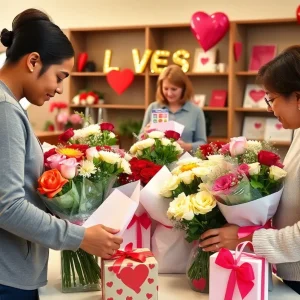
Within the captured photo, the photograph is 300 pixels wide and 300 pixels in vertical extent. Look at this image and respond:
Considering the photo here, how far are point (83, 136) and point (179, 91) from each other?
7.15 feet

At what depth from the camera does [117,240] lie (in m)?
1.43

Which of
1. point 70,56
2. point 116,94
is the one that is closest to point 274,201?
point 70,56

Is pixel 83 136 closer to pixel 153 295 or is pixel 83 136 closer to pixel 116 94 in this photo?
pixel 153 295

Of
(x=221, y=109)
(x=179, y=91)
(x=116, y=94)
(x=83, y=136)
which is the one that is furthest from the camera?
(x=116, y=94)

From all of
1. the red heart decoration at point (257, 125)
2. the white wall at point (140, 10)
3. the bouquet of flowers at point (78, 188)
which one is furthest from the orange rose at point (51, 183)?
the white wall at point (140, 10)

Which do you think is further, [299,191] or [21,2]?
[21,2]

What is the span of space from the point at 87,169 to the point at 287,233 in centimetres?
57

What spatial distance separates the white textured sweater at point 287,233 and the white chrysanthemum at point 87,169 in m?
0.48

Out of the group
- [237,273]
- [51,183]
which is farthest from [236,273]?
[51,183]

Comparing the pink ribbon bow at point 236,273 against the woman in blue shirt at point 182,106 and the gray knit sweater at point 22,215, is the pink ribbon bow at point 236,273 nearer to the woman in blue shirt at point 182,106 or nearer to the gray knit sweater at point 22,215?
the gray knit sweater at point 22,215

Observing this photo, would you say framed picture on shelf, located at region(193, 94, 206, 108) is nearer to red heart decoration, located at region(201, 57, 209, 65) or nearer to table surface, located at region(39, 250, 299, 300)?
red heart decoration, located at region(201, 57, 209, 65)

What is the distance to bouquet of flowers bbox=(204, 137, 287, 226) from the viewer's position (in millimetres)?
1430

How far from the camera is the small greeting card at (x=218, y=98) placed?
5367 millimetres

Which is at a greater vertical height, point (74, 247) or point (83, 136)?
point (83, 136)
